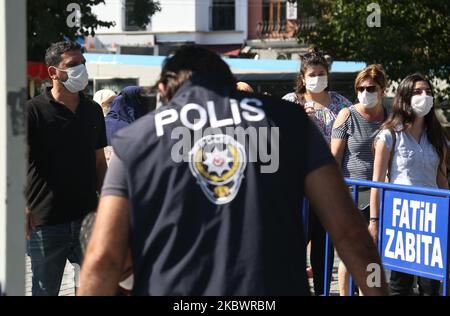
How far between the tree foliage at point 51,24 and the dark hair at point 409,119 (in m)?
13.0

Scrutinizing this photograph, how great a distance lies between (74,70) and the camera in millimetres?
5719

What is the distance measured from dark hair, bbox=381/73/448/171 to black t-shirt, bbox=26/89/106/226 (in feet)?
7.03

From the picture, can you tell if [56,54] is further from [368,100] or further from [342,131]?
[368,100]

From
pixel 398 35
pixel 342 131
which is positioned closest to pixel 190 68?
pixel 342 131

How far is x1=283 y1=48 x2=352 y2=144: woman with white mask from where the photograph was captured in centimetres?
710

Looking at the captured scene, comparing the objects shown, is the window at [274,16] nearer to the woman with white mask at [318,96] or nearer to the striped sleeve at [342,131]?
the woman with white mask at [318,96]

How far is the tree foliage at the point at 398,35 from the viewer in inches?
709

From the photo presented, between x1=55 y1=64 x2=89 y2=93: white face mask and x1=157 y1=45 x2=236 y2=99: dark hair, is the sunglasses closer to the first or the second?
x1=55 y1=64 x2=89 y2=93: white face mask

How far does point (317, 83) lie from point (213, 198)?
4349 mm

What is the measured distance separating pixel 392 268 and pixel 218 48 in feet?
130

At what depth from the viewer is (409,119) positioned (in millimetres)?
6227

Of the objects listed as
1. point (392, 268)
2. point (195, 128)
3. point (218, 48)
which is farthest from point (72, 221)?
point (218, 48)

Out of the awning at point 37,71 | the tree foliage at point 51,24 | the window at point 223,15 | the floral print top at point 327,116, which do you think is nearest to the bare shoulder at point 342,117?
the floral print top at point 327,116
